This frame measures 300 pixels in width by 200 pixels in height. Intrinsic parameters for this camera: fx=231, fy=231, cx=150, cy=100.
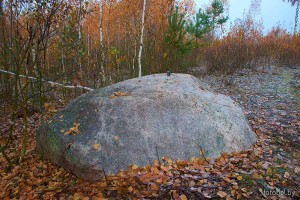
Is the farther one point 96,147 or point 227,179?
point 96,147

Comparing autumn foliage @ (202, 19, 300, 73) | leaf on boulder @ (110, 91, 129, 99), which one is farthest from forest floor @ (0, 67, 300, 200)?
autumn foliage @ (202, 19, 300, 73)

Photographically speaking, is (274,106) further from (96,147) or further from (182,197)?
(96,147)

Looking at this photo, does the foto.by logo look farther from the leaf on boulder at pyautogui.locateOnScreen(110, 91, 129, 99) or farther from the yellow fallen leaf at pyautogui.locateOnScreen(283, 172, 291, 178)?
the leaf on boulder at pyautogui.locateOnScreen(110, 91, 129, 99)

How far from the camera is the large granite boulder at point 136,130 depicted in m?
3.25

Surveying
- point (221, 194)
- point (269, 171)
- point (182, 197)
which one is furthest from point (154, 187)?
point (269, 171)

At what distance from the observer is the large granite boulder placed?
10.7 ft

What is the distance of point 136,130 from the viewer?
345 centimetres

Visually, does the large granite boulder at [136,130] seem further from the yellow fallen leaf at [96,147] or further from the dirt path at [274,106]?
the dirt path at [274,106]

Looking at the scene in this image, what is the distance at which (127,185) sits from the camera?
2873 millimetres

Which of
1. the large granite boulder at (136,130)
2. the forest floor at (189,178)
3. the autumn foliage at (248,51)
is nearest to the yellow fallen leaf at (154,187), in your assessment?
the forest floor at (189,178)

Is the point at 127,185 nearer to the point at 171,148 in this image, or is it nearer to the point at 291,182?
the point at 171,148

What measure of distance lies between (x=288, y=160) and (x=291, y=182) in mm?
711

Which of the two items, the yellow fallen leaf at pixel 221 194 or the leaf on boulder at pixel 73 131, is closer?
the yellow fallen leaf at pixel 221 194

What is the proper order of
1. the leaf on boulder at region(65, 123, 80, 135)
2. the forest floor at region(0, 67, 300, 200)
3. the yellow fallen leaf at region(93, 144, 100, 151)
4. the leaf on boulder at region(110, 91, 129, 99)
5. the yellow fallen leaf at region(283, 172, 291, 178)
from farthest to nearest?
the leaf on boulder at region(110, 91, 129, 99), the leaf on boulder at region(65, 123, 80, 135), the yellow fallen leaf at region(93, 144, 100, 151), the yellow fallen leaf at region(283, 172, 291, 178), the forest floor at region(0, 67, 300, 200)
